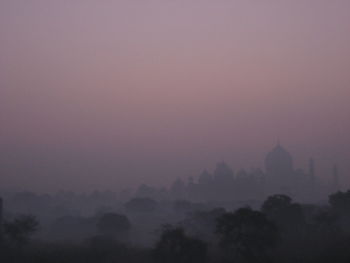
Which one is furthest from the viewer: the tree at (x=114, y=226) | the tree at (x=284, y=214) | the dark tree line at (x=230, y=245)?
the tree at (x=114, y=226)

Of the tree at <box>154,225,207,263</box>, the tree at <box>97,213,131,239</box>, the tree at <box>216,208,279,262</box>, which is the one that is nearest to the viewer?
the tree at <box>154,225,207,263</box>

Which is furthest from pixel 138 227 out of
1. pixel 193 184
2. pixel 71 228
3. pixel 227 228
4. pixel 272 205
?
pixel 193 184

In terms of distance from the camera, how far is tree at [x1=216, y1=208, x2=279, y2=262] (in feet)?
114

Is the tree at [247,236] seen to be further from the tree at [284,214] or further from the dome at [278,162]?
the dome at [278,162]

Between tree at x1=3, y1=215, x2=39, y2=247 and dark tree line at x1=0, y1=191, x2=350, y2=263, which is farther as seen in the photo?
tree at x1=3, y1=215, x2=39, y2=247

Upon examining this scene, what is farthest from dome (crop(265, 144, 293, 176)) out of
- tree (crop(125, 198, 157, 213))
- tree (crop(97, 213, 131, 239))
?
tree (crop(97, 213, 131, 239))

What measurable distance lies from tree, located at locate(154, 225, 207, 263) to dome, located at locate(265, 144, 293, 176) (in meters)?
103

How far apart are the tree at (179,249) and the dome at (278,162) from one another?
10251cm

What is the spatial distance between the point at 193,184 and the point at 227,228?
325 ft

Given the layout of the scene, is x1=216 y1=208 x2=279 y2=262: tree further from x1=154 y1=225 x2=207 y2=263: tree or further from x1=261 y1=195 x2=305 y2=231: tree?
x1=261 y1=195 x2=305 y2=231: tree

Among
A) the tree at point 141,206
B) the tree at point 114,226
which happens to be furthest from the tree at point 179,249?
the tree at point 141,206

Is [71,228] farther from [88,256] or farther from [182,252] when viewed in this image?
[182,252]

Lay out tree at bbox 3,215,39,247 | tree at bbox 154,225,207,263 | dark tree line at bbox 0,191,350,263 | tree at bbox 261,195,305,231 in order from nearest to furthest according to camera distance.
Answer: tree at bbox 154,225,207,263 < dark tree line at bbox 0,191,350,263 < tree at bbox 3,215,39,247 < tree at bbox 261,195,305,231

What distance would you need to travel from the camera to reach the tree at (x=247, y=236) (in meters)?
34.8
